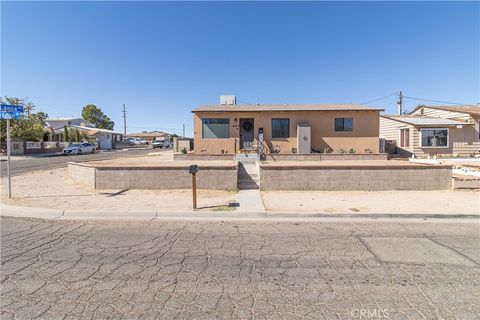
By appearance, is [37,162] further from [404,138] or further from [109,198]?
[404,138]

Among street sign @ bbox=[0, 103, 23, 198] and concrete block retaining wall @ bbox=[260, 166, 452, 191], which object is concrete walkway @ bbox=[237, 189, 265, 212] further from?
street sign @ bbox=[0, 103, 23, 198]

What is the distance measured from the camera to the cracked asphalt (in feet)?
9.25

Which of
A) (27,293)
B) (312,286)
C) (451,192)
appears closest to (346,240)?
(312,286)

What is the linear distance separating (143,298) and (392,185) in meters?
9.19

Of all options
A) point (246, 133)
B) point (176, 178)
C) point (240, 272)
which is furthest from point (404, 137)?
point (240, 272)

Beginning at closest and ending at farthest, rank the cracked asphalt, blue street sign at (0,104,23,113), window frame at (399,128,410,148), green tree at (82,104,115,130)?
1. the cracked asphalt
2. blue street sign at (0,104,23,113)
3. window frame at (399,128,410,148)
4. green tree at (82,104,115,130)

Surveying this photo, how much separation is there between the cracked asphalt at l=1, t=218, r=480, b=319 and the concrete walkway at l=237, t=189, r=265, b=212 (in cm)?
146

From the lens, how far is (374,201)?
7863 mm

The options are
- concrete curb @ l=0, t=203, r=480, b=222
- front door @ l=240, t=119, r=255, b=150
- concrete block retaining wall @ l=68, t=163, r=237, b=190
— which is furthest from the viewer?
front door @ l=240, t=119, r=255, b=150

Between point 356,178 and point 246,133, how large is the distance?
35.1 feet

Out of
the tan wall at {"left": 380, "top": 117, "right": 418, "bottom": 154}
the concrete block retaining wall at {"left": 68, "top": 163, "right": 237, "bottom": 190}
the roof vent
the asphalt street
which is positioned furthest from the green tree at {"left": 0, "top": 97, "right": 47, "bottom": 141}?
the tan wall at {"left": 380, "top": 117, "right": 418, "bottom": 154}

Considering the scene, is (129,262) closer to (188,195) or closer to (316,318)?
(316,318)

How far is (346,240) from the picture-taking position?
16.0ft

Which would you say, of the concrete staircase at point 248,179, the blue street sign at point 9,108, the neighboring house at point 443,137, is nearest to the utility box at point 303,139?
the concrete staircase at point 248,179
